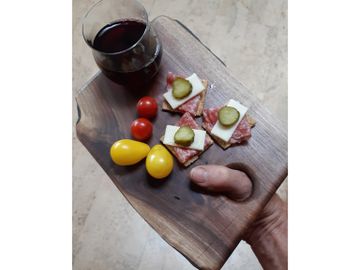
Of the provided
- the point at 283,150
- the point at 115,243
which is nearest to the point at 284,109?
the point at 283,150

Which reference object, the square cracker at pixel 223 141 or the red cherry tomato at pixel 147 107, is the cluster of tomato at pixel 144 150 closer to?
the red cherry tomato at pixel 147 107

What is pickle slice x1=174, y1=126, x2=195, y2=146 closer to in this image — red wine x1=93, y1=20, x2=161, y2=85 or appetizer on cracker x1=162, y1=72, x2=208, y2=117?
appetizer on cracker x1=162, y1=72, x2=208, y2=117

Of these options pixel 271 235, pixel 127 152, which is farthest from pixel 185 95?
pixel 271 235

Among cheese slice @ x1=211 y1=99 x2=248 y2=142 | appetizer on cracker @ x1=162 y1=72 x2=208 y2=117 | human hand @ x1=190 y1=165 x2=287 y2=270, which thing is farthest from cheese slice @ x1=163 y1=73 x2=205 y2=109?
human hand @ x1=190 y1=165 x2=287 y2=270

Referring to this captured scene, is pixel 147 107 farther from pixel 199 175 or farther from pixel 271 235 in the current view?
pixel 271 235

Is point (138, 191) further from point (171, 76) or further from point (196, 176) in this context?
point (171, 76)
